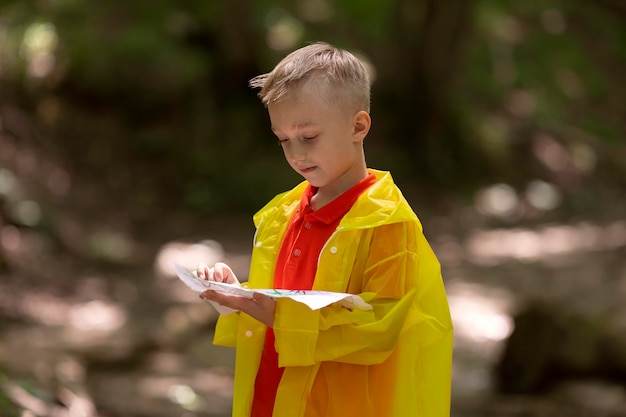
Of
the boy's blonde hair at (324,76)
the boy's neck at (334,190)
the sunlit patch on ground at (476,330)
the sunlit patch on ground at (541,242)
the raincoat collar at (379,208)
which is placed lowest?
the raincoat collar at (379,208)

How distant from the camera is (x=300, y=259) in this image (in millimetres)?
2201

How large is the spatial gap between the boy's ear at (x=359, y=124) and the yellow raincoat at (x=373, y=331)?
132mm

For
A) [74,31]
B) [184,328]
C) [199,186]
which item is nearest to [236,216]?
[199,186]

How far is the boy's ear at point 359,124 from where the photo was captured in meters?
2.13

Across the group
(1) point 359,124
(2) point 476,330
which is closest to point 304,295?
(1) point 359,124

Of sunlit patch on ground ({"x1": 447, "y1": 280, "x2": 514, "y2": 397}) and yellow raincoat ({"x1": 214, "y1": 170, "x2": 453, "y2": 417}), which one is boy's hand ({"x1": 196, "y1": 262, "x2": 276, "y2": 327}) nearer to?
yellow raincoat ({"x1": 214, "y1": 170, "x2": 453, "y2": 417})

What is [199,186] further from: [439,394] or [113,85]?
[439,394]

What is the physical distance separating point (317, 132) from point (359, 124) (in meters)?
0.11

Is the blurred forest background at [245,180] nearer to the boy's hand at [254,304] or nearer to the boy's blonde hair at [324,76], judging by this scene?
the boy's hand at [254,304]

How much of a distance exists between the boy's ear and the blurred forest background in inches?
111

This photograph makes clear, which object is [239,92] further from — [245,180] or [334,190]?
[334,190]

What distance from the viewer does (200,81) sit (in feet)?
39.5

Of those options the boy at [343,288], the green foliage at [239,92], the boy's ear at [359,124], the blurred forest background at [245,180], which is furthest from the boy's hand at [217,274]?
the green foliage at [239,92]

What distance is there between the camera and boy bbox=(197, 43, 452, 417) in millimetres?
2029
